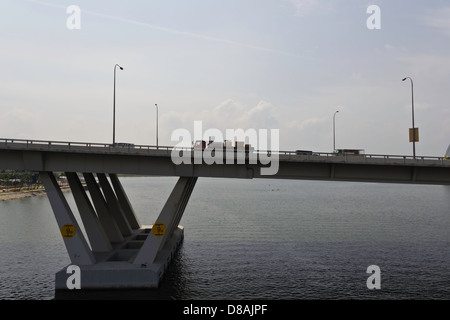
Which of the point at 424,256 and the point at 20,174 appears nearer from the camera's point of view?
the point at 424,256

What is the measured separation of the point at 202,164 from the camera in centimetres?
3127

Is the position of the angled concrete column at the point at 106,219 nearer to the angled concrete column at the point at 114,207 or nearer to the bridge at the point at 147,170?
the angled concrete column at the point at 114,207

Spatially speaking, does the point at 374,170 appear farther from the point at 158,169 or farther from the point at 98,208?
the point at 98,208

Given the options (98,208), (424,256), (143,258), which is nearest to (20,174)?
(98,208)

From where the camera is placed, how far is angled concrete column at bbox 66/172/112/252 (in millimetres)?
32844

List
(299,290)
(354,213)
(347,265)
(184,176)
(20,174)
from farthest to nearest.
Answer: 1. (20,174)
2. (354,213)
3. (347,265)
4. (184,176)
5. (299,290)

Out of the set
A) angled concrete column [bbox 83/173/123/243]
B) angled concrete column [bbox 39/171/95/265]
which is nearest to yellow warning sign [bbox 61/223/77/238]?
angled concrete column [bbox 39/171/95/265]

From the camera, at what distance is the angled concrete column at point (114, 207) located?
41.2 metres

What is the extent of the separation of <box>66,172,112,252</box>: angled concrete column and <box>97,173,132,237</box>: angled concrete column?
23.0 ft

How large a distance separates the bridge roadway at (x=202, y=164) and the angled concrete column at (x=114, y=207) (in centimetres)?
1035

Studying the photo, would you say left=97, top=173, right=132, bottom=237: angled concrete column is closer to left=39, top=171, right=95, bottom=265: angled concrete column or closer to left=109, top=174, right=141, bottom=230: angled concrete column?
left=109, top=174, right=141, bottom=230: angled concrete column

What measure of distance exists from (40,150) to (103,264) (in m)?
11.5

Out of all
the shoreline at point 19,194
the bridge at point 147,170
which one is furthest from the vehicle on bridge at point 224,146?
the shoreline at point 19,194

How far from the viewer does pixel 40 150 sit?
2980cm
